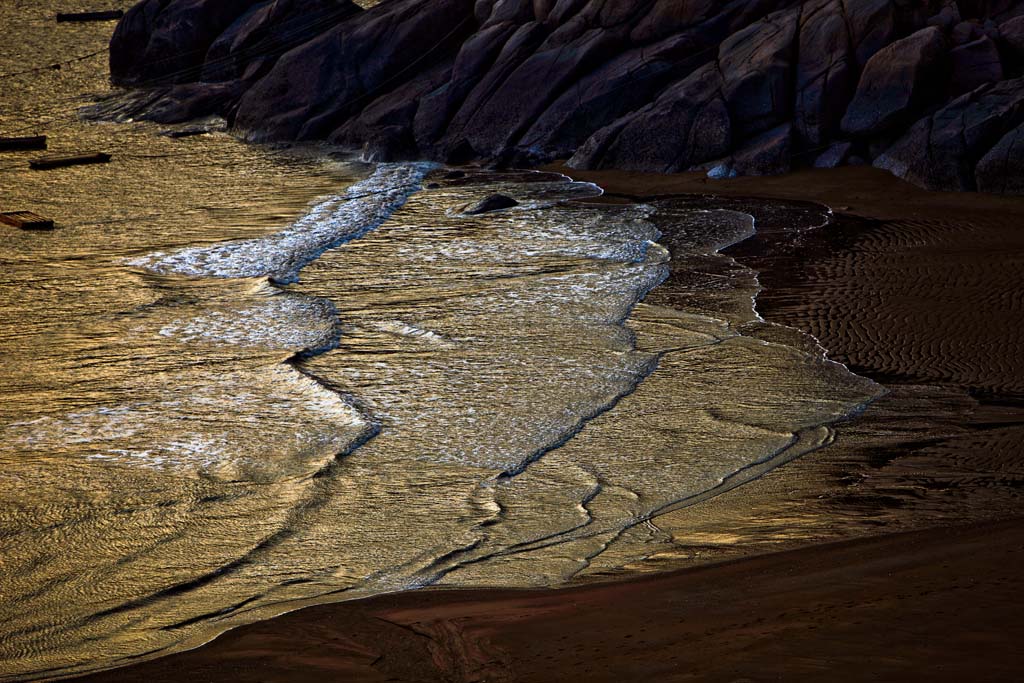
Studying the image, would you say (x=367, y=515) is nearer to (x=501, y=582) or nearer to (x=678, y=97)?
(x=501, y=582)

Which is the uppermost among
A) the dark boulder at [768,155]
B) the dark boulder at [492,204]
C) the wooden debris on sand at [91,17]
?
the wooden debris on sand at [91,17]

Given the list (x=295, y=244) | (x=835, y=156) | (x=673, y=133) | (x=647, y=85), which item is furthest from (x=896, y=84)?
(x=295, y=244)

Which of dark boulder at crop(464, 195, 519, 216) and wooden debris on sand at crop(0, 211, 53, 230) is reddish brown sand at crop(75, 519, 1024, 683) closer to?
dark boulder at crop(464, 195, 519, 216)

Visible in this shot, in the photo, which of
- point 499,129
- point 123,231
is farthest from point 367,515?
point 499,129

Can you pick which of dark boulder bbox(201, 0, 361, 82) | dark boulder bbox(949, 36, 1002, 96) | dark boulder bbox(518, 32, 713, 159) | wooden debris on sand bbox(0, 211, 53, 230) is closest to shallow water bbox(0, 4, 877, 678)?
wooden debris on sand bbox(0, 211, 53, 230)

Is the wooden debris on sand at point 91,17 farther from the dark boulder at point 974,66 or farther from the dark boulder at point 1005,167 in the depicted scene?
the dark boulder at point 1005,167

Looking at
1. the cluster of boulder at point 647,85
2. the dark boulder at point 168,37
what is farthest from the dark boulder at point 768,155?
the dark boulder at point 168,37
